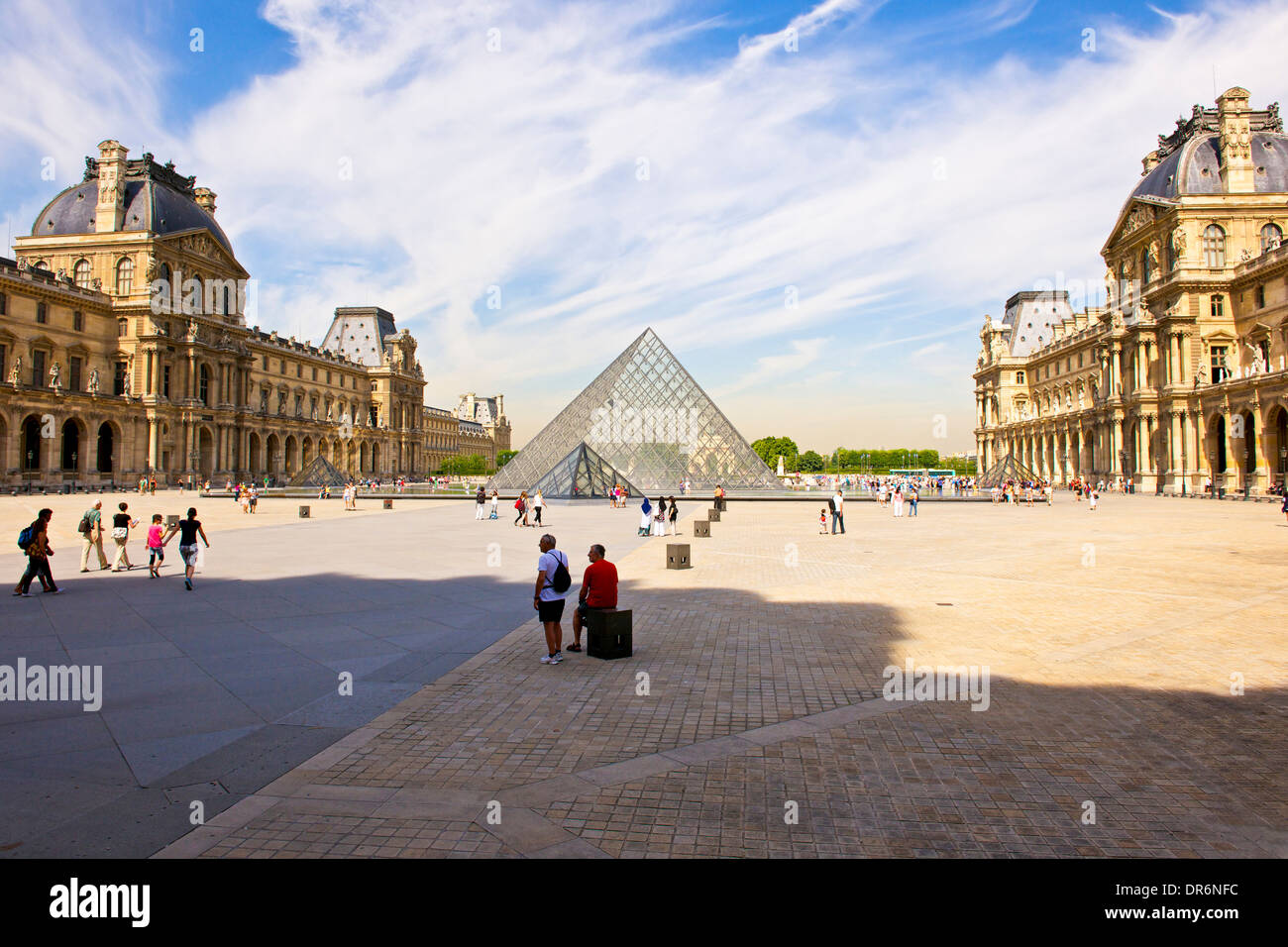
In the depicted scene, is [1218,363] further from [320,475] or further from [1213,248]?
[320,475]

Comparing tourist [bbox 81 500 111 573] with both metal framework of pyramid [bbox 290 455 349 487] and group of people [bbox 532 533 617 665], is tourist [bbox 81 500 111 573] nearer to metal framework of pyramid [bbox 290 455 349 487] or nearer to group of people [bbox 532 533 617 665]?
group of people [bbox 532 533 617 665]

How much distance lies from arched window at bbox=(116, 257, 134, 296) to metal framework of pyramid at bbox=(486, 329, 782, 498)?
29884mm

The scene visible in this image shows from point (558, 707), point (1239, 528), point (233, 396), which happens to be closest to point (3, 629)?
point (558, 707)

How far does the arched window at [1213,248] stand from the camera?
4428cm

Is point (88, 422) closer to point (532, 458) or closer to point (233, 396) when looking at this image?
point (233, 396)

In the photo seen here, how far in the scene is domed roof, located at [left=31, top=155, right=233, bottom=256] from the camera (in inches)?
1983

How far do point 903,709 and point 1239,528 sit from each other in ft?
65.7

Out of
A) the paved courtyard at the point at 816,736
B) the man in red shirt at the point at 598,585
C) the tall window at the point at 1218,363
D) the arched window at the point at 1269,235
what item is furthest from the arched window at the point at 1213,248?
the man in red shirt at the point at 598,585

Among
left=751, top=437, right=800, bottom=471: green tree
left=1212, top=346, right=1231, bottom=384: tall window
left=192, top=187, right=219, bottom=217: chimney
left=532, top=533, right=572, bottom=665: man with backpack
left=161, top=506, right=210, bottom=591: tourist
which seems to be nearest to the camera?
left=532, top=533, right=572, bottom=665: man with backpack

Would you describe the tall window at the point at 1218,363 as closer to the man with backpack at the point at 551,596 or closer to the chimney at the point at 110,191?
the man with backpack at the point at 551,596

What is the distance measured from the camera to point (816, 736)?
4.57 m

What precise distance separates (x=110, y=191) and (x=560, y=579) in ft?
193

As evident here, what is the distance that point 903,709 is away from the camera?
5.11m

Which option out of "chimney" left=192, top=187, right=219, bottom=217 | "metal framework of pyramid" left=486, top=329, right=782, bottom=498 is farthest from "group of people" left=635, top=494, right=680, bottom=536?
"chimney" left=192, top=187, right=219, bottom=217
